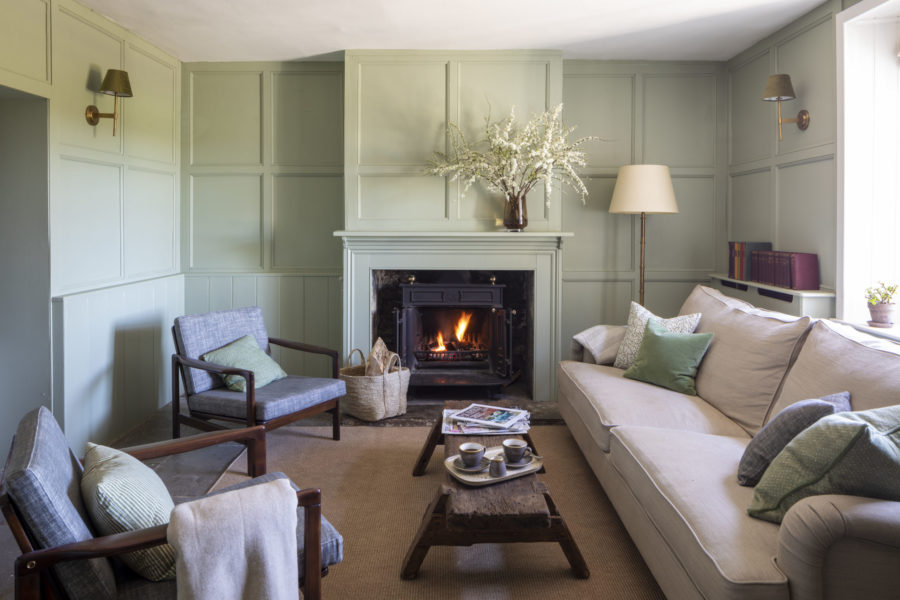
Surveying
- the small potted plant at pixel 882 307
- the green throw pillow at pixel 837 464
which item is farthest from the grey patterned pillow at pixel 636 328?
the green throw pillow at pixel 837 464

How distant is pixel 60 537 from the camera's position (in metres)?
1.54

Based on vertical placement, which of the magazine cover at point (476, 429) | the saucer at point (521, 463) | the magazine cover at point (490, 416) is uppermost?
the magazine cover at point (490, 416)

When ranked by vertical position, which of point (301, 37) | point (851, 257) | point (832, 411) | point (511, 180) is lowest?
point (832, 411)

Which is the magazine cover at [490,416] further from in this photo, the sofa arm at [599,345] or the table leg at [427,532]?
the sofa arm at [599,345]

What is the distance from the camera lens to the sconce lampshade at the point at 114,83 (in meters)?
3.75

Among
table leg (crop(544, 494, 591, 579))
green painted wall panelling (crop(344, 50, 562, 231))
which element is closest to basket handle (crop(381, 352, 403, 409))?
green painted wall panelling (crop(344, 50, 562, 231))

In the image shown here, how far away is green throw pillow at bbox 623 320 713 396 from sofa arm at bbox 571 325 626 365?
0.37m

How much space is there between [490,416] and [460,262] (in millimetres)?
1770

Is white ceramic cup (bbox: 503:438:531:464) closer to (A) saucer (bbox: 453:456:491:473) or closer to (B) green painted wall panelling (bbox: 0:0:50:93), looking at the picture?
(A) saucer (bbox: 453:456:491:473)

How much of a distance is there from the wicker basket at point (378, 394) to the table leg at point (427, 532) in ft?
6.47

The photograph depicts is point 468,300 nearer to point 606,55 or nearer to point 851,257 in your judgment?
point 606,55

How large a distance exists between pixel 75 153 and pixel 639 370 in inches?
131

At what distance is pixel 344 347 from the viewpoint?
4789 mm

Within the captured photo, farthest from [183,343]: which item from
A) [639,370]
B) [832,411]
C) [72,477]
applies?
[832,411]
